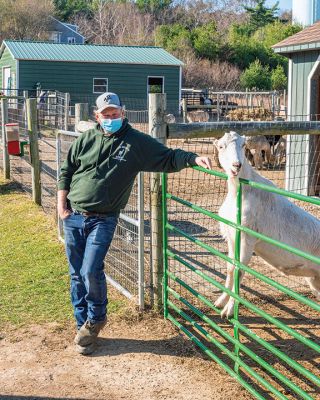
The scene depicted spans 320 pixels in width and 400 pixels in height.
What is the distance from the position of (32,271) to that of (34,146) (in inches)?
150

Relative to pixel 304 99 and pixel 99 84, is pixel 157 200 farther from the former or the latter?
pixel 99 84

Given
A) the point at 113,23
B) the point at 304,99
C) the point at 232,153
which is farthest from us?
the point at 113,23

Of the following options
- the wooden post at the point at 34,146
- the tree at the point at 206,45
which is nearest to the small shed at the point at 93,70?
the tree at the point at 206,45

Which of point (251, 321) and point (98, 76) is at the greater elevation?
point (98, 76)

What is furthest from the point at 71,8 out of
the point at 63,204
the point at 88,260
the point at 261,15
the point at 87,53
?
the point at 88,260

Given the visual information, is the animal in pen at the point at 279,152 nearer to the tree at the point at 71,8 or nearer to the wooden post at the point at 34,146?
the wooden post at the point at 34,146

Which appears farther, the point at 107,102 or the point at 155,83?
the point at 155,83

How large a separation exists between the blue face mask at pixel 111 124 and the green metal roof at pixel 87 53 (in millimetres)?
27815

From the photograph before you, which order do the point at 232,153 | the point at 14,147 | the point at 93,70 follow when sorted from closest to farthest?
1. the point at 232,153
2. the point at 14,147
3. the point at 93,70

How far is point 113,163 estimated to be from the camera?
177 inches

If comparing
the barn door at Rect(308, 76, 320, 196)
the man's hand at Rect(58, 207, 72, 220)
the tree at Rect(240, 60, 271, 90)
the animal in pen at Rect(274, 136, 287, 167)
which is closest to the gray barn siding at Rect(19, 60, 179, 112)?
the tree at Rect(240, 60, 271, 90)

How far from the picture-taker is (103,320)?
4.76 m

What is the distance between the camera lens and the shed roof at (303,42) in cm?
1069

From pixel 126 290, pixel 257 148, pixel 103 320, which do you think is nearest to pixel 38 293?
pixel 126 290
